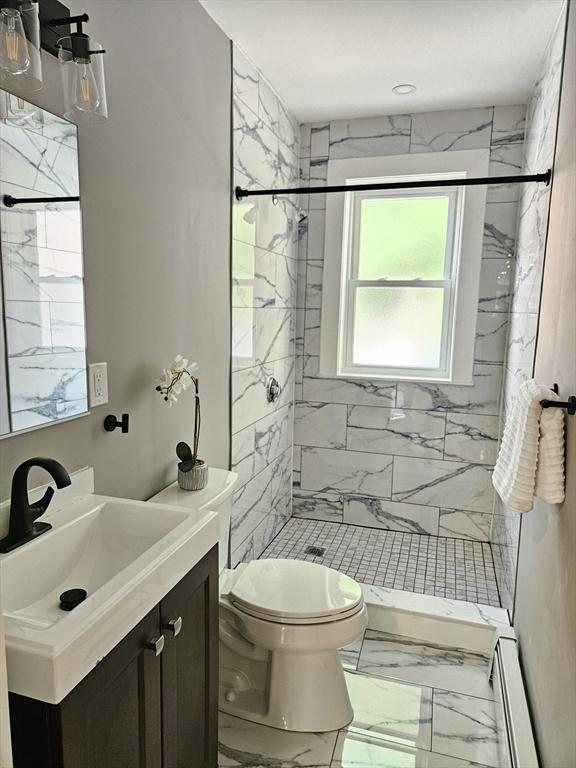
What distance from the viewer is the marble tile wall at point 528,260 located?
7.36ft

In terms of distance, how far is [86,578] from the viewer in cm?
137

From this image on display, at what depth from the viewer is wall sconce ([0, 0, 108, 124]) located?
1.07m

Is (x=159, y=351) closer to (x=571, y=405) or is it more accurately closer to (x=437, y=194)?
(x=571, y=405)

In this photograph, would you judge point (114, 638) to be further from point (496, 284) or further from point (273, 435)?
point (496, 284)

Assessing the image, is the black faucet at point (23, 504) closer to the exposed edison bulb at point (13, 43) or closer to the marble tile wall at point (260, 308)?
the exposed edison bulb at point (13, 43)

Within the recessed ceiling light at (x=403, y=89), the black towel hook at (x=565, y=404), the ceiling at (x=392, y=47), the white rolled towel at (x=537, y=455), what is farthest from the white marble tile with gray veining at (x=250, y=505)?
the recessed ceiling light at (x=403, y=89)

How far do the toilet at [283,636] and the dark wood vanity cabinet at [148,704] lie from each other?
33 centimetres

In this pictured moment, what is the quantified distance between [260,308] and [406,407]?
3.97 ft

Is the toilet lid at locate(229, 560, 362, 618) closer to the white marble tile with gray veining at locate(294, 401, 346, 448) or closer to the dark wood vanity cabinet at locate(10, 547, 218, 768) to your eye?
the dark wood vanity cabinet at locate(10, 547, 218, 768)

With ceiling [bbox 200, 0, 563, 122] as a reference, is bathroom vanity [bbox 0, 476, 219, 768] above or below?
below

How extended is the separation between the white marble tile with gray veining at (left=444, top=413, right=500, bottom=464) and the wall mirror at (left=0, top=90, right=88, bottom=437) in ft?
8.24

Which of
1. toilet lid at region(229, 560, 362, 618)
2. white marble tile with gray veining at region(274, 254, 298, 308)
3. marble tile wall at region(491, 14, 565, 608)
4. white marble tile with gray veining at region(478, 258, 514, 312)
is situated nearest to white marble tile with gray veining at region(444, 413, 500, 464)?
marble tile wall at region(491, 14, 565, 608)

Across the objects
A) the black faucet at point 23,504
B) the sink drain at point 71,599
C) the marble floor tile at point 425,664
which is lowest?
the marble floor tile at point 425,664

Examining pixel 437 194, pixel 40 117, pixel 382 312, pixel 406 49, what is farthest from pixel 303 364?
pixel 40 117
